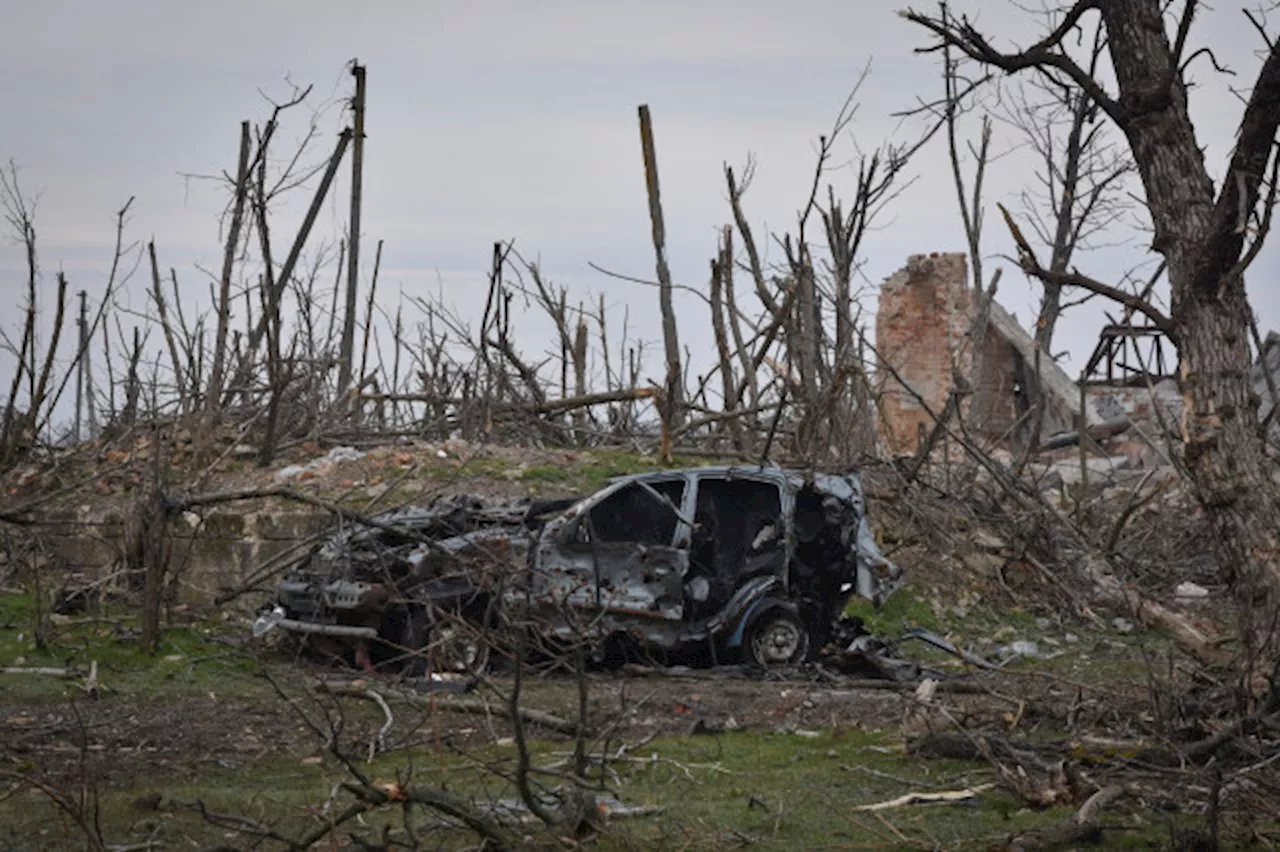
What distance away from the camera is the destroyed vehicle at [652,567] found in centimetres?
1328

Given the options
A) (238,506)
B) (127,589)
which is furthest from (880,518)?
(127,589)

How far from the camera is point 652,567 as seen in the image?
13469 millimetres

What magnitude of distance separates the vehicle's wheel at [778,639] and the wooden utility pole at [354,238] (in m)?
10.6

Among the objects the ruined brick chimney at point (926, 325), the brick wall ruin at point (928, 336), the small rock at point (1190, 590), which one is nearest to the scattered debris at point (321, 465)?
the small rock at point (1190, 590)

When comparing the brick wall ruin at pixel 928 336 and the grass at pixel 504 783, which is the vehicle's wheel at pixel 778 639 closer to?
the grass at pixel 504 783

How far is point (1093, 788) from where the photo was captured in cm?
816

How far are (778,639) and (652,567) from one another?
4.22 feet

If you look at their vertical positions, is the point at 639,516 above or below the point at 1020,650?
above

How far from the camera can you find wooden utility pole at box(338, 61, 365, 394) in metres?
23.6

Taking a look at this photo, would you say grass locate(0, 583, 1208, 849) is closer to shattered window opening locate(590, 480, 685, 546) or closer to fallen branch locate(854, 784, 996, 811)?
fallen branch locate(854, 784, 996, 811)

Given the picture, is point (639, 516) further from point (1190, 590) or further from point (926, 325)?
point (926, 325)

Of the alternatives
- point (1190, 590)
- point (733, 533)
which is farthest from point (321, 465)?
point (1190, 590)

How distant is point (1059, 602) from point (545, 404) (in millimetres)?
6833

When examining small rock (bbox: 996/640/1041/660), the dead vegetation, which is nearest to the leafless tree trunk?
the dead vegetation
